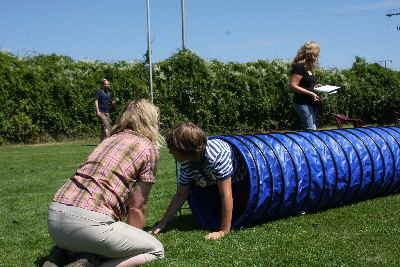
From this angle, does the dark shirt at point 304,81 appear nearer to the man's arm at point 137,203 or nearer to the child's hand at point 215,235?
the child's hand at point 215,235

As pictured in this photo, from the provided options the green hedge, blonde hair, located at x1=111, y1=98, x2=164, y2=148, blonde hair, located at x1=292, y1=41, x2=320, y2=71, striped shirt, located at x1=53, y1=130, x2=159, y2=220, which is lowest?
the green hedge

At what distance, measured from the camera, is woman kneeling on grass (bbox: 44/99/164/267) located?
3357mm

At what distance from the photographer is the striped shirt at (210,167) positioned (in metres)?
4.30

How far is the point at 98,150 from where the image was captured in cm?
355

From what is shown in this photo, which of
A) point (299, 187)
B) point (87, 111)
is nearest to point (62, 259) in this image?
point (299, 187)

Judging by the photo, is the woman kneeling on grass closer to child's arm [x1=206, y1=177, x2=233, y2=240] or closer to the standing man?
child's arm [x1=206, y1=177, x2=233, y2=240]

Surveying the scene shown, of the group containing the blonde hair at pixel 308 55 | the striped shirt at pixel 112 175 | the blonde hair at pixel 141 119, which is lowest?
the striped shirt at pixel 112 175

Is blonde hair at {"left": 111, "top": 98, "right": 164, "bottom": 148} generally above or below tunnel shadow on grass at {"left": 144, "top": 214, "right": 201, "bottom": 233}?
above

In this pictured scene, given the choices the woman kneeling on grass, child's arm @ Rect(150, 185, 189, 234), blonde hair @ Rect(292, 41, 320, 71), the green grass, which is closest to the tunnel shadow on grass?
the green grass

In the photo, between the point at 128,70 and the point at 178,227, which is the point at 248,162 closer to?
the point at 178,227

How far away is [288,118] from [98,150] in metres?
15.9

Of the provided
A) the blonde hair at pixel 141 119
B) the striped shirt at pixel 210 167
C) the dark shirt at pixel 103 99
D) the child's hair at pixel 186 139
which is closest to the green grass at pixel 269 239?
the striped shirt at pixel 210 167

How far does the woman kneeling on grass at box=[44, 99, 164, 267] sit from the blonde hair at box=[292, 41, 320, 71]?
3296mm

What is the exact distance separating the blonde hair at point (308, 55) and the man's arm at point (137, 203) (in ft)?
11.7
